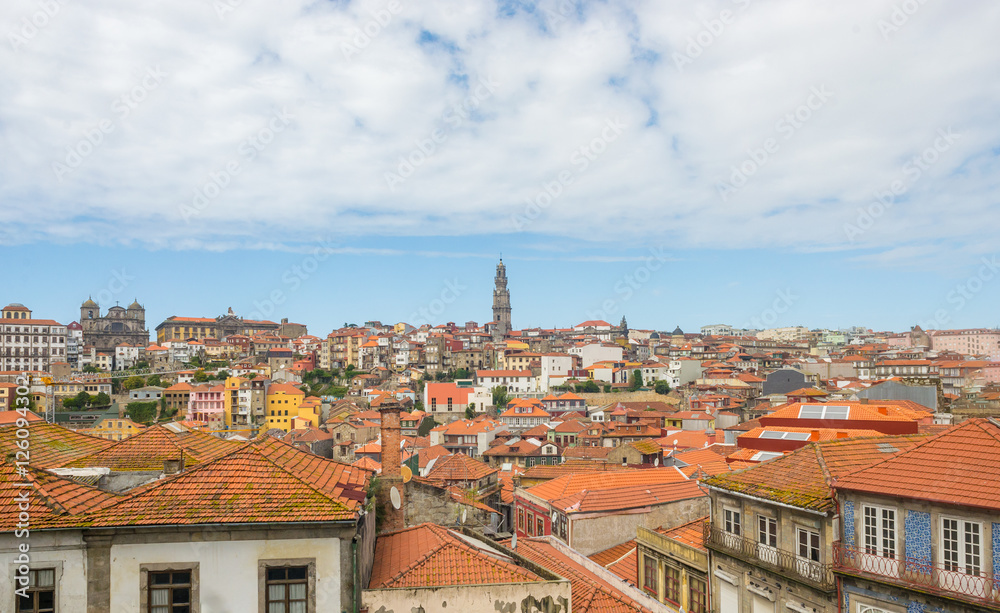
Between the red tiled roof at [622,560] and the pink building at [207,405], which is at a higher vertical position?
the red tiled roof at [622,560]

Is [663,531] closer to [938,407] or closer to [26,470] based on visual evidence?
[26,470]

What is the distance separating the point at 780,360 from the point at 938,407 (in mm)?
97765

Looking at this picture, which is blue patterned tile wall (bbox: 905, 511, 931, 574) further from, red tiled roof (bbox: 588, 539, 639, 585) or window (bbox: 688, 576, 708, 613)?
red tiled roof (bbox: 588, 539, 639, 585)

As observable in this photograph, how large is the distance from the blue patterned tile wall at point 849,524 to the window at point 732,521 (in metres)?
3.20

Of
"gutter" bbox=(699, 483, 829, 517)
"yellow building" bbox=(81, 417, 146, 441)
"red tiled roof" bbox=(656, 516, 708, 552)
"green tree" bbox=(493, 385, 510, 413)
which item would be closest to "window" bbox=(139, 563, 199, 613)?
"gutter" bbox=(699, 483, 829, 517)

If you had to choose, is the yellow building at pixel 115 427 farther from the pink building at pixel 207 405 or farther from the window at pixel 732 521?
the window at pixel 732 521

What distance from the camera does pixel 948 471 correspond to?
13.6 m

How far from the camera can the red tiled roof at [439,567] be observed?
1164cm

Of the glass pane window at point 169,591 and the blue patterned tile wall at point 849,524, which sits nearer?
the glass pane window at point 169,591

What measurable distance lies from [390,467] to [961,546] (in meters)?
11.4

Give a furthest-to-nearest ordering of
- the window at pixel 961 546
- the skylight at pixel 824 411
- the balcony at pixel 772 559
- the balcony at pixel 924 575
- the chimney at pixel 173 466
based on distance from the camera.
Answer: the skylight at pixel 824 411 < the balcony at pixel 772 559 < the chimney at pixel 173 466 < the window at pixel 961 546 < the balcony at pixel 924 575

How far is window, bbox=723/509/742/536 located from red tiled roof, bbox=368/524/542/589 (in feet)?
24.7

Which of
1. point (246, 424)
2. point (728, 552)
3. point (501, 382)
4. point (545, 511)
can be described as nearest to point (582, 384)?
point (501, 382)

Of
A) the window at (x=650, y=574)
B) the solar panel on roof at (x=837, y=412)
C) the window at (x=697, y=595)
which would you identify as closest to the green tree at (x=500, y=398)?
the solar panel on roof at (x=837, y=412)
